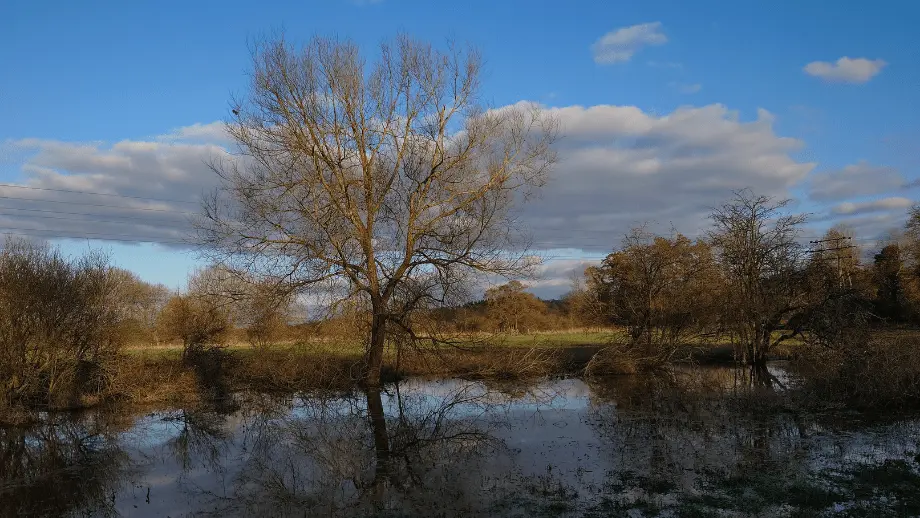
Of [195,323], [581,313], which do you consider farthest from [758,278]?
[195,323]

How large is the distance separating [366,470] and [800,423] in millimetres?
8958

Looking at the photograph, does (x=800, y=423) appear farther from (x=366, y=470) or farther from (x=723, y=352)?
(x=723, y=352)

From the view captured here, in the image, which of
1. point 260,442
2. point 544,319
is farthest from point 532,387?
point 544,319

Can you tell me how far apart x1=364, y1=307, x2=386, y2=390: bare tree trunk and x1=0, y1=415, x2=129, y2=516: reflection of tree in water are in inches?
318

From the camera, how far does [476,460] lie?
1102 cm

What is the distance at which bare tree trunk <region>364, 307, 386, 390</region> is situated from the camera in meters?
21.2

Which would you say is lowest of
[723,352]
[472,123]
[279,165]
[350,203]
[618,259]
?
[723,352]

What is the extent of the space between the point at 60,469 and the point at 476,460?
7.48 metres

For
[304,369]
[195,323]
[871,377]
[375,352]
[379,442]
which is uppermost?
[195,323]

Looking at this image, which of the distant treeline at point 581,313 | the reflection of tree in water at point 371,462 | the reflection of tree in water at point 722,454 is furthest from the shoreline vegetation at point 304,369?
the reflection of tree in water at point 371,462

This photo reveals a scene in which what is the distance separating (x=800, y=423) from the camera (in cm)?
1327

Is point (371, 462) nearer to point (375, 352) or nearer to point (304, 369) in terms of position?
point (375, 352)

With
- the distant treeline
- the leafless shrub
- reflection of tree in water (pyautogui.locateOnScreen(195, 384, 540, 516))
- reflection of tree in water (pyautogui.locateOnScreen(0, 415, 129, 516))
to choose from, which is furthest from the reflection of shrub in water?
the leafless shrub

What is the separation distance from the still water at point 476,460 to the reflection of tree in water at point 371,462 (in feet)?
0.14
